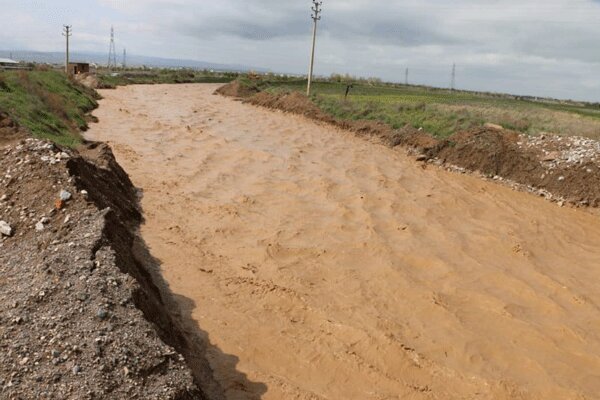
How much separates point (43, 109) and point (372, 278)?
10140 millimetres

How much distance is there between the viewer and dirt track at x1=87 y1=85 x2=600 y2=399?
14.2ft

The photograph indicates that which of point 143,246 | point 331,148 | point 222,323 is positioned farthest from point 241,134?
point 222,323

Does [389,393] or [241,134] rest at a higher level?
[241,134]

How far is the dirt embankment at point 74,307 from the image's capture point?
289 cm

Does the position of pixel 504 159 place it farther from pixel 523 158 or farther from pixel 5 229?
pixel 5 229

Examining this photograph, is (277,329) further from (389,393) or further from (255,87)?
(255,87)

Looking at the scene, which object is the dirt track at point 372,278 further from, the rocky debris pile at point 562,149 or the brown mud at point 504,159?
the rocky debris pile at point 562,149

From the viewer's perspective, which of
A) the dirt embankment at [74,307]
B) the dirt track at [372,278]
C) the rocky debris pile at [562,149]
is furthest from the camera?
the rocky debris pile at [562,149]

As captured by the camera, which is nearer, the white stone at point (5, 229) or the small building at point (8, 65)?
the white stone at point (5, 229)

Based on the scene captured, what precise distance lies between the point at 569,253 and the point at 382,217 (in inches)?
115

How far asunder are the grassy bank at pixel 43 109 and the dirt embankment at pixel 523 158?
901cm

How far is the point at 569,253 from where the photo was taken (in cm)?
775

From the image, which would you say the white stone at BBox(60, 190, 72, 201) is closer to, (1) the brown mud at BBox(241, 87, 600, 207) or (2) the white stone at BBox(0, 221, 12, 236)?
(2) the white stone at BBox(0, 221, 12, 236)

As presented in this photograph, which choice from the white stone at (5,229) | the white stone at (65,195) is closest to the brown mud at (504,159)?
the white stone at (65,195)
